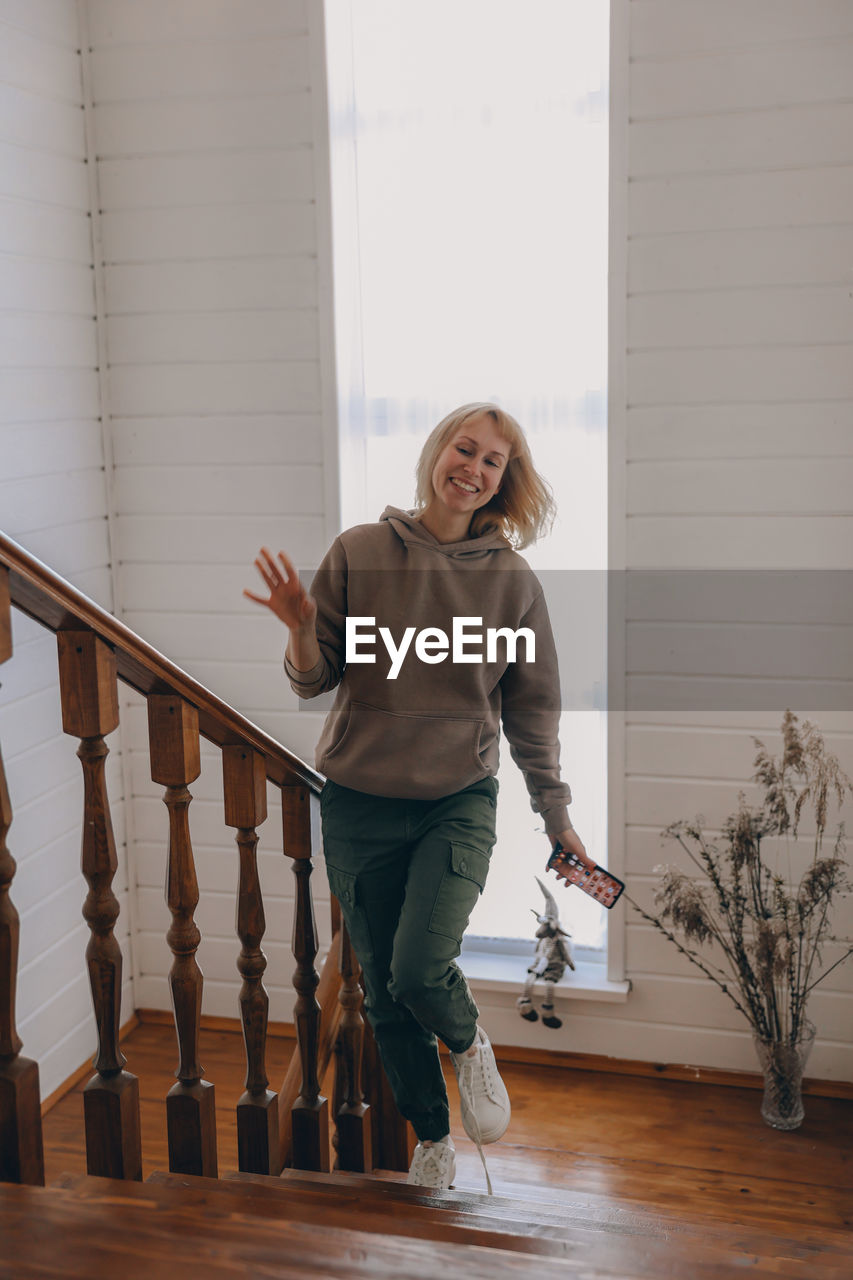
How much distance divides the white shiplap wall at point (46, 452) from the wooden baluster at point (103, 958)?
58.0 inches

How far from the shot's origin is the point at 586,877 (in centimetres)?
216

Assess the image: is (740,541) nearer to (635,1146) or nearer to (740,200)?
(740,200)

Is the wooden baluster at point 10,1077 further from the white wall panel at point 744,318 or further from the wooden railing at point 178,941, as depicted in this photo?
the white wall panel at point 744,318

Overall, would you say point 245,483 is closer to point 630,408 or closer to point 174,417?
point 174,417

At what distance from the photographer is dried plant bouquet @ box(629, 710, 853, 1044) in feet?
9.31

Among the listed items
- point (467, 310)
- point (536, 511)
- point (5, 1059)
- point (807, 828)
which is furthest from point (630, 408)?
point (5, 1059)

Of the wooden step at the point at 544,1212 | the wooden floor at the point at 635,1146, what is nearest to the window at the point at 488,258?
the wooden floor at the point at 635,1146

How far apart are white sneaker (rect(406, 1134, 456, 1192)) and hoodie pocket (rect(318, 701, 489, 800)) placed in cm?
60

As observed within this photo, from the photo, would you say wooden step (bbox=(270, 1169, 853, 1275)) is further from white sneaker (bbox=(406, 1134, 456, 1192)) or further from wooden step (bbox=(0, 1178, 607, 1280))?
wooden step (bbox=(0, 1178, 607, 1280))

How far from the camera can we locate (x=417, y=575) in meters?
2.04

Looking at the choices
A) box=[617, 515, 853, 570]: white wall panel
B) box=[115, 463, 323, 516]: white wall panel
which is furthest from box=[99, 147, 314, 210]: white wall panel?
box=[617, 515, 853, 570]: white wall panel

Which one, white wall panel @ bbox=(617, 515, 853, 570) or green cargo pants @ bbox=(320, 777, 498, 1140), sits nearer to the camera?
green cargo pants @ bbox=(320, 777, 498, 1140)

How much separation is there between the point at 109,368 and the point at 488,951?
203cm

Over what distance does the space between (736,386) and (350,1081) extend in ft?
6.19
